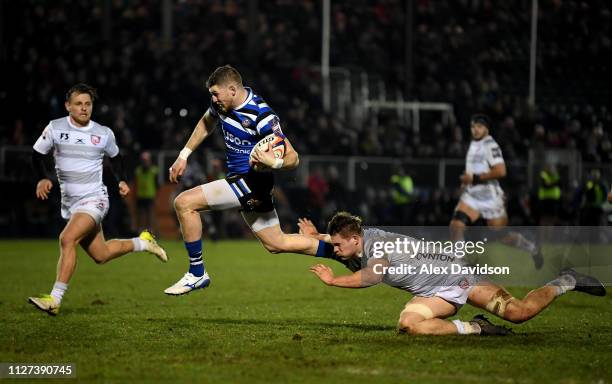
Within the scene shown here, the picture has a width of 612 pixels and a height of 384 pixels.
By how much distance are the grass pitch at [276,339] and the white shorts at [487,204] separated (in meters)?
2.70

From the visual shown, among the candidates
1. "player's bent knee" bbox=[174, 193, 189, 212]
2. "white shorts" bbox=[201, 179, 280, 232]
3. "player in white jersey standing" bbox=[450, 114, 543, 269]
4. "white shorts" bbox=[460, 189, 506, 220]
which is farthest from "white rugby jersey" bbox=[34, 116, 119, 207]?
"white shorts" bbox=[460, 189, 506, 220]

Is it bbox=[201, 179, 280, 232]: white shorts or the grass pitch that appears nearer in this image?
the grass pitch

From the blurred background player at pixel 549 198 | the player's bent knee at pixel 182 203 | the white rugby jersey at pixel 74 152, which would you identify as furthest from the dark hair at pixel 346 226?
the blurred background player at pixel 549 198

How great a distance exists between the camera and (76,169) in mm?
10961

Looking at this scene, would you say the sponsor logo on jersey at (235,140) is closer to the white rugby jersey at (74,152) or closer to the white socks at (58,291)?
the white rugby jersey at (74,152)

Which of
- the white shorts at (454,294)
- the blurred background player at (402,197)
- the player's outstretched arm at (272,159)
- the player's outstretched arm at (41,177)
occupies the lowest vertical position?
the blurred background player at (402,197)

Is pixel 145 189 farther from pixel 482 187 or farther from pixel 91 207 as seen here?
pixel 91 207

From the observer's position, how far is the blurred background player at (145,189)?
25434 mm

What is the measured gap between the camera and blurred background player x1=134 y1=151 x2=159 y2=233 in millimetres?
25434

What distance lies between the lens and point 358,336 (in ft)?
29.8

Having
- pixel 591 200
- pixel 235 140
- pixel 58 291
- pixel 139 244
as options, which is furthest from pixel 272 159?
pixel 591 200

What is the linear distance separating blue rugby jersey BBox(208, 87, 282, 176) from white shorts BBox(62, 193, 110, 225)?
5.74 feet

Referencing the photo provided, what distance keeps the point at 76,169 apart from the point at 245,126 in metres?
2.26

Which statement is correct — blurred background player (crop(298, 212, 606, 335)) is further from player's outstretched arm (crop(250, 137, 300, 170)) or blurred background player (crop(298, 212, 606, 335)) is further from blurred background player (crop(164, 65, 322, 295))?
blurred background player (crop(164, 65, 322, 295))
